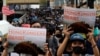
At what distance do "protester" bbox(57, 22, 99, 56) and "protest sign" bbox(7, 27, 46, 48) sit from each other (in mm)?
315

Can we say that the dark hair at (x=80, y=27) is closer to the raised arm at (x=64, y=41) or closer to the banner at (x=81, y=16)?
the raised arm at (x=64, y=41)

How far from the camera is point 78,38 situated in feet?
19.9

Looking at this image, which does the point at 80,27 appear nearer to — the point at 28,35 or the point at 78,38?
the point at 78,38

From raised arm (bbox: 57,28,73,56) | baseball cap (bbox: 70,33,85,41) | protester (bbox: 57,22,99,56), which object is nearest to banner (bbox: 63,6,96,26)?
protester (bbox: 57,22,99,56)

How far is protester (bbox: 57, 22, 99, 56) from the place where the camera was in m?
6.04

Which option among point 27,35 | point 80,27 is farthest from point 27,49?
point 80,27

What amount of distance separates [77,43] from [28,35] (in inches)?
29.1

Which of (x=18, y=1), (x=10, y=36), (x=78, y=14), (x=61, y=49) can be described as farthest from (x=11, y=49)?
(x=18, y=1)

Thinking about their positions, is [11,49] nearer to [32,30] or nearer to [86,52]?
[32,30]

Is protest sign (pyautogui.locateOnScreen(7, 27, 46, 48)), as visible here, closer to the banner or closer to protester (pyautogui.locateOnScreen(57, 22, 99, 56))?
protester (pyautogui.locateOnScreen(57, 22, 99, 56))

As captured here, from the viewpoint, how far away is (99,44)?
24.3 ft

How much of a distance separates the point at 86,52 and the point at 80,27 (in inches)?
15.4

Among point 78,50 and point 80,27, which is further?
point 80,27

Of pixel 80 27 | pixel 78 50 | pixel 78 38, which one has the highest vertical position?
pixel 80 27
